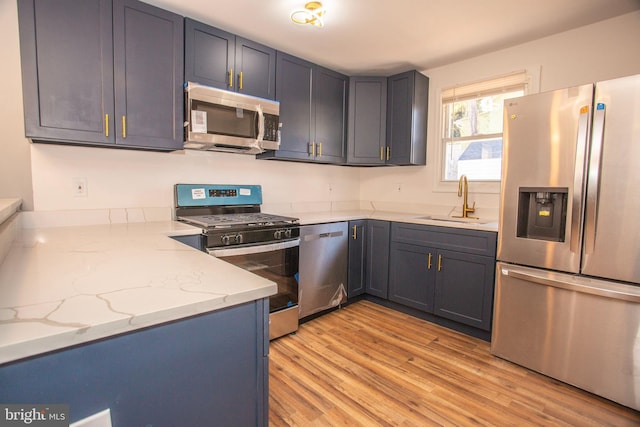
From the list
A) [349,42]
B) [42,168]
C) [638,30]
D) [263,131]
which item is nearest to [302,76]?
[349,42]

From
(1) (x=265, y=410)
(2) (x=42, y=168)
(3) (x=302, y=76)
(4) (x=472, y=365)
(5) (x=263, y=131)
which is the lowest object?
(4) (x=472, y=365)

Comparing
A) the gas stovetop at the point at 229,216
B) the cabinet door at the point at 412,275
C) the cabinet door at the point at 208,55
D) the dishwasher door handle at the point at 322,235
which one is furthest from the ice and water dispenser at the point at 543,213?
the cabinet door at the point at 208,55

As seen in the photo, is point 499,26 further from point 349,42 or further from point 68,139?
point 68,139

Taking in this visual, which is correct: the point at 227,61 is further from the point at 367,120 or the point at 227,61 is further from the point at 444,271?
the point at 444,271

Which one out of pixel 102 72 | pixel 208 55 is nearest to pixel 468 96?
pixel 208 55

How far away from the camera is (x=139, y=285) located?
868mm

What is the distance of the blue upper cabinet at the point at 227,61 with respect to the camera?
7.21 ft

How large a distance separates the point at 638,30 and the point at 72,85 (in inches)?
142

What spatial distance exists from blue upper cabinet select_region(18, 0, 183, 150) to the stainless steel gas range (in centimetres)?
51

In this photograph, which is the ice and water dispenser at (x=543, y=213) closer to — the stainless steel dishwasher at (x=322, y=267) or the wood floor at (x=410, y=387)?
the wood floor at (x=410, y=387)

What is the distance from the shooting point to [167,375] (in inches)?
→ 30.0

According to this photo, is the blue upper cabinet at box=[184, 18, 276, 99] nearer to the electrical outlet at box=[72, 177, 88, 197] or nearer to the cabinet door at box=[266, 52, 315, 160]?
the cabinet door at box=[266, 52, 315, 160]

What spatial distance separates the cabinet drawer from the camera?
2.38 meters

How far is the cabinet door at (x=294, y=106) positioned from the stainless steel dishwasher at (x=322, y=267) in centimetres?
72
